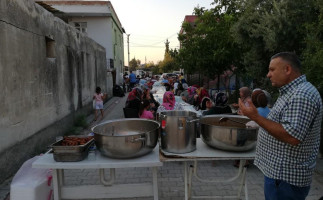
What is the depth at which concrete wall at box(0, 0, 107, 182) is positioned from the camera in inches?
172

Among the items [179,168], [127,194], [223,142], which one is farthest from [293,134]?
[179,168]

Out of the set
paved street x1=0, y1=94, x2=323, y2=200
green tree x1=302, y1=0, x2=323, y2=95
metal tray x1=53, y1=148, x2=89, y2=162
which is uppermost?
green tree x1=302, y1=0, x2=323, y2=95

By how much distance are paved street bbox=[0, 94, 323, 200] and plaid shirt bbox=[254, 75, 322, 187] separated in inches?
79.6

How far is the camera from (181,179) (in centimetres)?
450

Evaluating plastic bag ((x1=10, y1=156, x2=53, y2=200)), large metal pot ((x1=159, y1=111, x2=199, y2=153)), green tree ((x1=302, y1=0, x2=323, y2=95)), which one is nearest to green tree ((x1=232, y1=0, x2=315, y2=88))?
green tree ((x1=302, y1=0, x2=323, y2=95))

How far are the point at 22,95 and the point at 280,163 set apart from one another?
4.76m

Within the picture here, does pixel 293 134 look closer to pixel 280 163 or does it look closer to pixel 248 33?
pixel 280 163

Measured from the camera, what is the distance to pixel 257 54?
7.61m

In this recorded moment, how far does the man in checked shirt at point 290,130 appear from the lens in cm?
182

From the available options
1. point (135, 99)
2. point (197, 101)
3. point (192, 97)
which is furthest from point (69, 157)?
point (192, 97)

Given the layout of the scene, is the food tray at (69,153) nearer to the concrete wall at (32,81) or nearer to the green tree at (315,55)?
the concrete wall at (32,81)

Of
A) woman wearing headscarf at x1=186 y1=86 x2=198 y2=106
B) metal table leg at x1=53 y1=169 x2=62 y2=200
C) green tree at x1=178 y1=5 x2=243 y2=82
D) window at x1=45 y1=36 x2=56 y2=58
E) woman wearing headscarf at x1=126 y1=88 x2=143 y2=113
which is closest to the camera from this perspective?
metal table leg at x1=53 y1=169 x2=62 y2=200

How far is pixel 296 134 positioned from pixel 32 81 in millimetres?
5257

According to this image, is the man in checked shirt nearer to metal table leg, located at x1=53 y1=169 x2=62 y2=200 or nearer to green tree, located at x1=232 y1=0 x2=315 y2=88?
metal table leg, located at x1=53 y1=169 x2=62 y2=200
